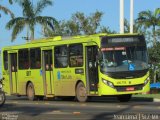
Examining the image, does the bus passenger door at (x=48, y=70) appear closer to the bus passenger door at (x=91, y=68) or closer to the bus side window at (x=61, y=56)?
the bus side window at (x=61, y=56)

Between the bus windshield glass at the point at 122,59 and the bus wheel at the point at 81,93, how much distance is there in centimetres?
191

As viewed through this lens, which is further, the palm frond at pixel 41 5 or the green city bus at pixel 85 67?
the palm frond at pixel 41 5

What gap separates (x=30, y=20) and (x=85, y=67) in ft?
Answer: 106

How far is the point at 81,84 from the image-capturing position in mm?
26969

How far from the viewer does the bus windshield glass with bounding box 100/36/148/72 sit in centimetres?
2531

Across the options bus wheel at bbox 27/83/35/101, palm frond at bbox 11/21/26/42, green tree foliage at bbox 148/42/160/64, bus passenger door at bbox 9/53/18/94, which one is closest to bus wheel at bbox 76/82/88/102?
bus wheel at bbox 27/83/35/101

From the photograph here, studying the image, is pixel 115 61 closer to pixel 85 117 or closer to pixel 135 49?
pixel 135 49

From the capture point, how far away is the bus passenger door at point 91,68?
25.9 metres

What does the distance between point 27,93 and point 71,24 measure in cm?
3328

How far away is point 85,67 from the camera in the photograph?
1037 inches

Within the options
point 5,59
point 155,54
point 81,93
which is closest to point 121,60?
point 81,93

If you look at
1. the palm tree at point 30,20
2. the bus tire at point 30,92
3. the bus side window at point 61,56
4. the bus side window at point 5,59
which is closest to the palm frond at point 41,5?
the palm tree at point 30,20

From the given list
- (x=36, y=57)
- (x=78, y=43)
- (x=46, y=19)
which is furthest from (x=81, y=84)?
(x=46, y=19)

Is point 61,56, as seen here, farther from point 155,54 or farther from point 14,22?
point 14,22
